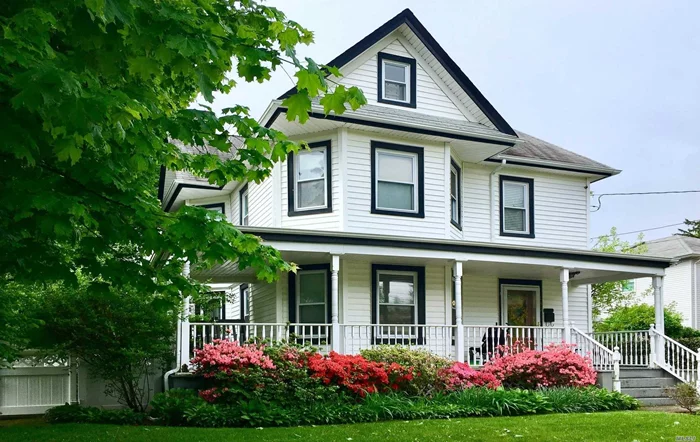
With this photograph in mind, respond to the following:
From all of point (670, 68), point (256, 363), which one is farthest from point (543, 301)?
point (670, 68)

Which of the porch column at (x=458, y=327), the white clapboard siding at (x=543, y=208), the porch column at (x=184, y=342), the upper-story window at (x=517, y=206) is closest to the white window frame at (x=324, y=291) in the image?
the porch column at (x=458, y=327)

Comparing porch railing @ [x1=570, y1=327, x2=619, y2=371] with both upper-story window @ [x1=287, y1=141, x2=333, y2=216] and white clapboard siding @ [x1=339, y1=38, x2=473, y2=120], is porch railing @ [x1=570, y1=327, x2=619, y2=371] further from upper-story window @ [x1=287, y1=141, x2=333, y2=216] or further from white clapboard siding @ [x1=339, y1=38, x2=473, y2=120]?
upper-story window @ [x1=287, y1=141, x2=333, y2=216]

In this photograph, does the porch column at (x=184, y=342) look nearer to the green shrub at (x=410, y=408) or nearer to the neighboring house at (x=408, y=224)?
the neighboring house at (x=408, y=224)

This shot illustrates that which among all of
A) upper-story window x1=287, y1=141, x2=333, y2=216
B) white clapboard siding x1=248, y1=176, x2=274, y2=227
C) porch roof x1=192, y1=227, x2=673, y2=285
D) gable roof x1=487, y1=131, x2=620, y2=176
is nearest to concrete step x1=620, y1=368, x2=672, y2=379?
porch roof x1=192, y1=227, x2=673, y2=285

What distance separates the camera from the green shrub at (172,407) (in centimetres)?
1281

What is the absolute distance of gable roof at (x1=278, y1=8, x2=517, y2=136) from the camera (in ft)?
59.9

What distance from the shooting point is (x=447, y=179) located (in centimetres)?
1858

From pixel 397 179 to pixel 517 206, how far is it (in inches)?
181

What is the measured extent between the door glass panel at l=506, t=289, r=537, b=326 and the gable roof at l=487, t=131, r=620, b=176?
3551mm

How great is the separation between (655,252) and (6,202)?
40.4 m

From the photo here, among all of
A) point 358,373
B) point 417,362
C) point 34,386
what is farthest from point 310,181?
point 34,386

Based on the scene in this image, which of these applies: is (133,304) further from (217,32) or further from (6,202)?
(217,32)

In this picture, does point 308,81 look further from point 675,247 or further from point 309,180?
point 675,247

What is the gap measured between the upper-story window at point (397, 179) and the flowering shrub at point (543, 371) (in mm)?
4260
